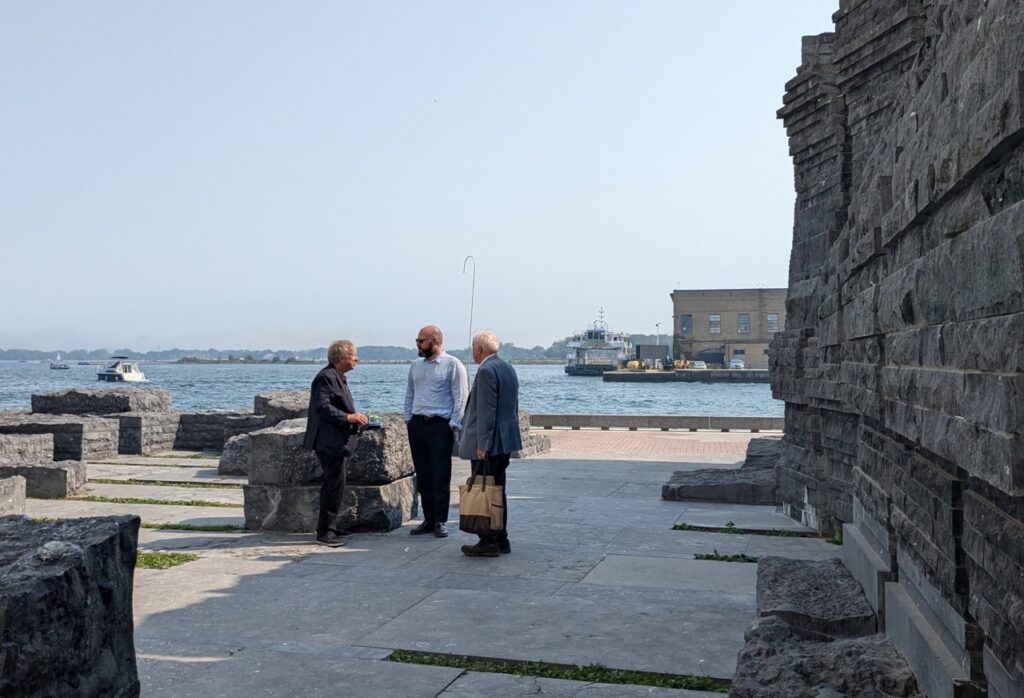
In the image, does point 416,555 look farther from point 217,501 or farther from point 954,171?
point 954,171

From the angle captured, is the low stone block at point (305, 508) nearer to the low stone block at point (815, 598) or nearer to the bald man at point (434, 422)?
the bald man at point (434, 422)

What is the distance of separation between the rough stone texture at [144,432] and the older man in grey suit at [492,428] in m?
9.98

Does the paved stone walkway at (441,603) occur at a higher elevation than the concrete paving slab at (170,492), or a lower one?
higher

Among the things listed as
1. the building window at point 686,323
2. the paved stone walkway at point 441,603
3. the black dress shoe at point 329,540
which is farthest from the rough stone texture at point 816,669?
the building window at point 686,323

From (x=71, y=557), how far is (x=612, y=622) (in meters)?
2.93

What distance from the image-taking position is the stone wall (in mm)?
2082

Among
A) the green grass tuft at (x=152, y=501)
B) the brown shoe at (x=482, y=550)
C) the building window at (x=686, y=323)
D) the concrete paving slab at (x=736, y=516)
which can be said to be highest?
the building window at (x=686, y=323)

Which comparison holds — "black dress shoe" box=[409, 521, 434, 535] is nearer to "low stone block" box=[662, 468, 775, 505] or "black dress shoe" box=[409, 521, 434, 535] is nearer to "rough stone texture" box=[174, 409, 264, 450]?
"low stone block" box=[662, 468, 775, 505]

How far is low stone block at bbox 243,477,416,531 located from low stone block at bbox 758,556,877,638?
3830mm

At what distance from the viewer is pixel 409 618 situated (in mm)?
5402

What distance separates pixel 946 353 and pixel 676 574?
423 cm

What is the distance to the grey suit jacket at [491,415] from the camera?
729 cm

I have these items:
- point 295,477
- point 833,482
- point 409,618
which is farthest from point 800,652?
point 295,477

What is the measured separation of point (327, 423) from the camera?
778 centimetres
